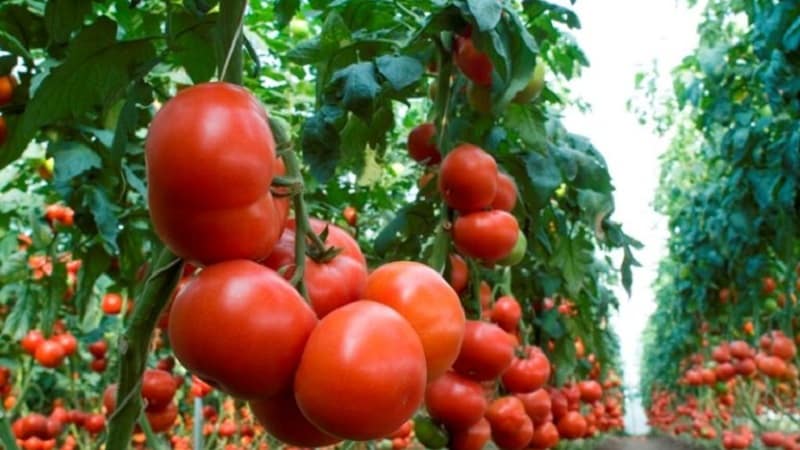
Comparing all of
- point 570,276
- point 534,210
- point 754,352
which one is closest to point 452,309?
point 534,210

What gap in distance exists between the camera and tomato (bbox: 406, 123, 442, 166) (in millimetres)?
1392

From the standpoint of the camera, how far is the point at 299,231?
54 centimetres

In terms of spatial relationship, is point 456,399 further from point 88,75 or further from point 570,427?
point 570,427

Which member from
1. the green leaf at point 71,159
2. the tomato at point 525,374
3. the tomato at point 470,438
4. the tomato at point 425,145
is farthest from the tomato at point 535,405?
the green leaf at point 71,159

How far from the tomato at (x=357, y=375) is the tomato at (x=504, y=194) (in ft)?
2.77

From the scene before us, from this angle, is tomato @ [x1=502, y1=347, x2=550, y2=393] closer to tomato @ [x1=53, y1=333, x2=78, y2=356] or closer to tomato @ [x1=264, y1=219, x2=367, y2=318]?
tomato @ [x1=264, y1=219, x2=367, y2=318]

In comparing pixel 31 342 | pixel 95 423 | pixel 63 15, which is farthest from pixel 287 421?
pixel 95 423

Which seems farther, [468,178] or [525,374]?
[525,374]

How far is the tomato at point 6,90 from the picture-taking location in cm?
111

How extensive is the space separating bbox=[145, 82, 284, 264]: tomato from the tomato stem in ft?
0.24

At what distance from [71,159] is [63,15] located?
439 millimetres

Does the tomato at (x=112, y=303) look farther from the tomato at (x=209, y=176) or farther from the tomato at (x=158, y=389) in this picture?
the tomato at (x=209, y=176)

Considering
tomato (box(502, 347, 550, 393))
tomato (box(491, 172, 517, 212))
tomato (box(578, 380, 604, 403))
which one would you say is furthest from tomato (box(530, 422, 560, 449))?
tomato (box(578, 380, 604, 403))

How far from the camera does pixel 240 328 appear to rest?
0.48 meters
